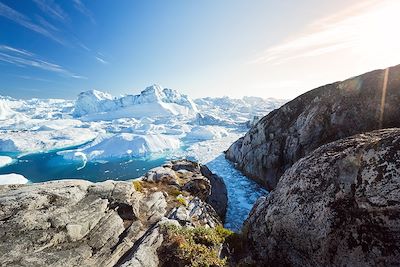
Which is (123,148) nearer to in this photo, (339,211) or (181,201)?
(181,201)

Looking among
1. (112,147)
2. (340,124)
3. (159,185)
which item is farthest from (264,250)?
(112,147)

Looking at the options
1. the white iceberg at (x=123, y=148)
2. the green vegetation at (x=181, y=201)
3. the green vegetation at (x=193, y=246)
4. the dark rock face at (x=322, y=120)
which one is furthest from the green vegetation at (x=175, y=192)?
the white iceberg at (x=123, y=148)

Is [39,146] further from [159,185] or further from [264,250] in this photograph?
[264,250]

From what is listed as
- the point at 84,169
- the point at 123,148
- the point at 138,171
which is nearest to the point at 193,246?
the point at 138,171

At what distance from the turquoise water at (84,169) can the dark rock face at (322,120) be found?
43.5 meters

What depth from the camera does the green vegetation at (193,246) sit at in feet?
24.0

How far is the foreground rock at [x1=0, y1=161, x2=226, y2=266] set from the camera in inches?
294

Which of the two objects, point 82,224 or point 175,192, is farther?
point 175,192

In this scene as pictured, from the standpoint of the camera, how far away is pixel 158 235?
8.88 m

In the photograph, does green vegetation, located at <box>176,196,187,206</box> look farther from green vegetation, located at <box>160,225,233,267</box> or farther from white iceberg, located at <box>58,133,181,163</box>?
white iceberg, located at <box>58,133,181,163</box>

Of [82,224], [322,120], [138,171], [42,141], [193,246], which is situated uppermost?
[322,120]

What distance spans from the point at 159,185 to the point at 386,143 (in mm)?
15413

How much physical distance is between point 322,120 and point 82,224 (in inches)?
780

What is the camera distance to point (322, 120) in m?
21.1
